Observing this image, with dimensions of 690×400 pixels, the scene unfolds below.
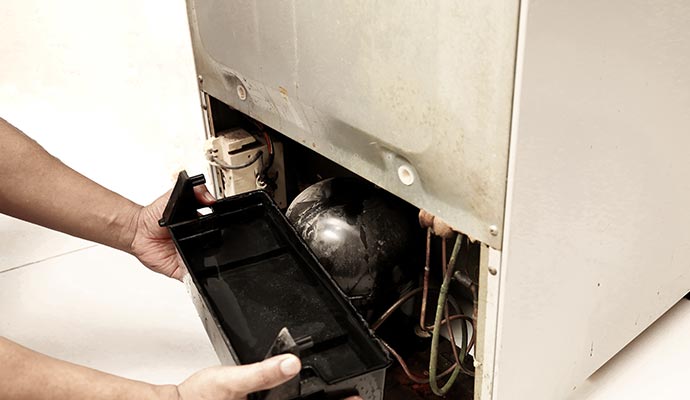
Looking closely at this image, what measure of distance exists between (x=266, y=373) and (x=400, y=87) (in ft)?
1.20

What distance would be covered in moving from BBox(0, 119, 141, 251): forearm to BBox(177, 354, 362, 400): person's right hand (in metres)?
0.52

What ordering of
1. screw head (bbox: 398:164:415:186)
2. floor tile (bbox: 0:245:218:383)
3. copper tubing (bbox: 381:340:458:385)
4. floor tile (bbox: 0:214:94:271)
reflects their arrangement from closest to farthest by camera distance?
screw head (bbox: 398:164:415:186) → copper tubing (bbox: 381:340:458:385) → floor tile (bbox: 0:245:218:383) → floor tile (bbox: 0:214:94:271)

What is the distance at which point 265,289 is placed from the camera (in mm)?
1056

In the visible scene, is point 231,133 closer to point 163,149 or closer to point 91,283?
point 91,283

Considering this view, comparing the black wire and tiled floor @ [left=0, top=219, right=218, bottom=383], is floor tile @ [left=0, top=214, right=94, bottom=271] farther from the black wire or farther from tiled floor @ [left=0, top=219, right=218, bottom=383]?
the black wire

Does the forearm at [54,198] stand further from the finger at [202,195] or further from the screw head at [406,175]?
the screw head at [406,175]

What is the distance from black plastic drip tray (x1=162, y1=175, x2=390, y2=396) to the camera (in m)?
0.93

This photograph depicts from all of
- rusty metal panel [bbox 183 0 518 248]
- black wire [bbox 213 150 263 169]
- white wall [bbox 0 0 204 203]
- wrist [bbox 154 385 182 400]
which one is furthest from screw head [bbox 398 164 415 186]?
white wall [bbox 0 0 204 203]

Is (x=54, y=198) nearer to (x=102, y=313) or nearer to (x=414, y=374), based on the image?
(x=102, y=313)

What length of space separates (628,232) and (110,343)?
2.97 feet

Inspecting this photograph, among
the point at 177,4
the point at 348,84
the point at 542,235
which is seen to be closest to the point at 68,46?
the point at 177,4

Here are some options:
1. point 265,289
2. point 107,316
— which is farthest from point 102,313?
point 265,289

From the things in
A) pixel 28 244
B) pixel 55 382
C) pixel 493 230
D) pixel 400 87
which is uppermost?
pixel 400 87

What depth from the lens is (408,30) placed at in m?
0.81
